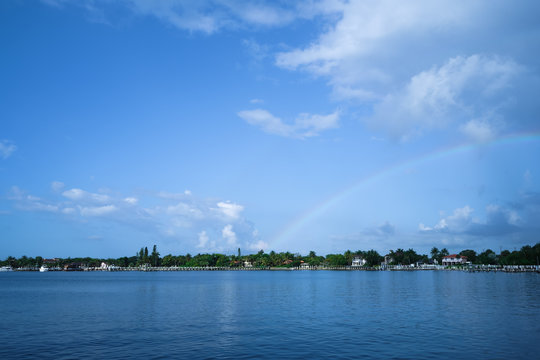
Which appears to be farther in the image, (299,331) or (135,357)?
(299,331)

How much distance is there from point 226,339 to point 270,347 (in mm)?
4952

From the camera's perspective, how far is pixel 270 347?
31828 millimetres

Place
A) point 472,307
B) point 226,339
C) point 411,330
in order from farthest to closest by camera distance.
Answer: point 472,307 < point 411,330 < point 226,339

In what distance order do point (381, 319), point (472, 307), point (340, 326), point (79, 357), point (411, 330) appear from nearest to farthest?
point (79, 357) → point (411, 330) → point (340, 326) → point (381, 319) → point (472, 307)

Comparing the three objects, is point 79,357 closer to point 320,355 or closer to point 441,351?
point 320,355

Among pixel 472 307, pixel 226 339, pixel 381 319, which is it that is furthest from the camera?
pixel 472 307

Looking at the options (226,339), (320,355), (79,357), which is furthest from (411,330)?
(79,357)

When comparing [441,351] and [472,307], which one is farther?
[472,307]

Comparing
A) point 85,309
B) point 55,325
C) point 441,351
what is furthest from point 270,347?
point 85,309

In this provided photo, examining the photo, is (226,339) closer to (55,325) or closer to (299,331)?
(299,331)

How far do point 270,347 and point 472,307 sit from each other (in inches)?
1475

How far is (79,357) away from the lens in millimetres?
28375

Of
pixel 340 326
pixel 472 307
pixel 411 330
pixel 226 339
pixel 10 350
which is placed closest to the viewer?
pixel 10 350

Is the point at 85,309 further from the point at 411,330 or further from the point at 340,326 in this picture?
the point at 411,330
